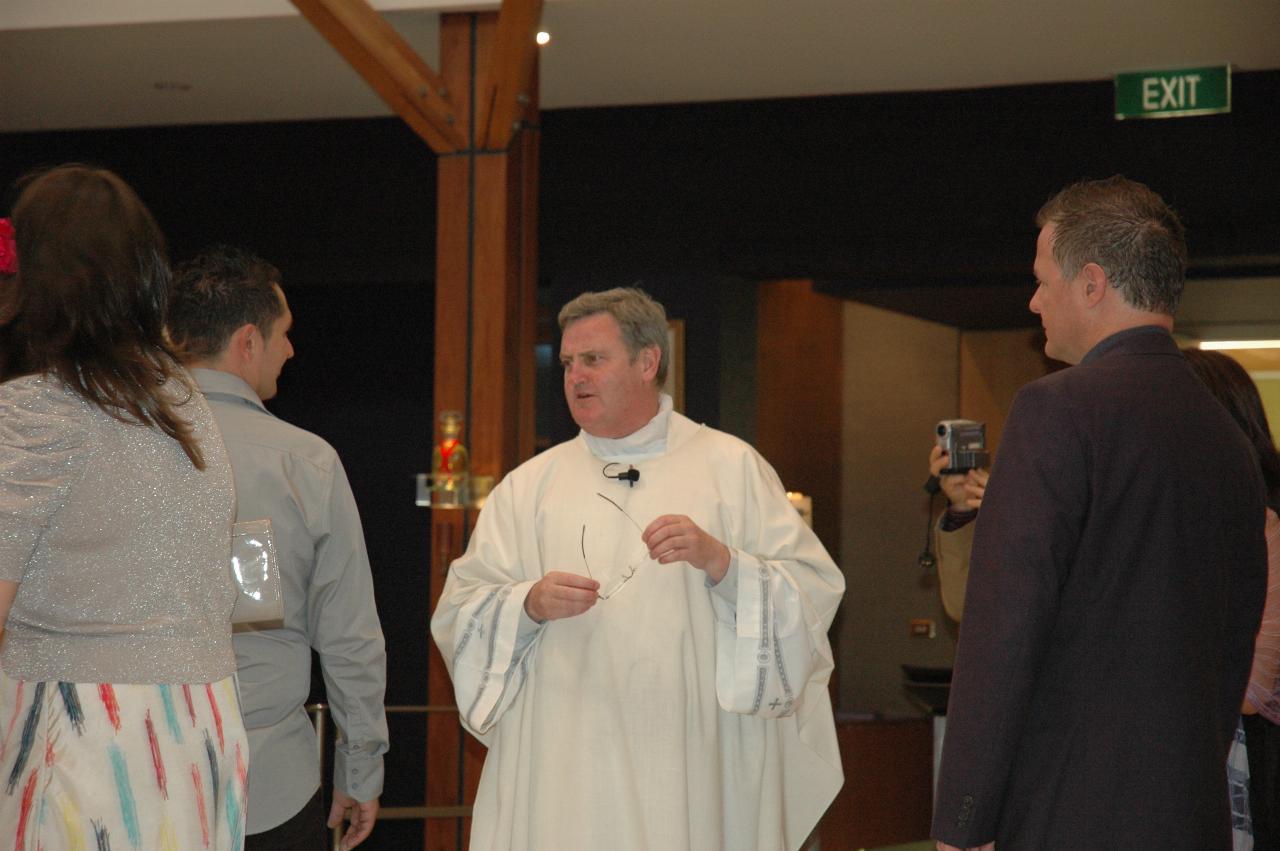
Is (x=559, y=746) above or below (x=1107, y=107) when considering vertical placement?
below

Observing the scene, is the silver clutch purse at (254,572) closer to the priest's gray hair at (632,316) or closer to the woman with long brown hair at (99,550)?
the woman with long brown hair at (99,550)

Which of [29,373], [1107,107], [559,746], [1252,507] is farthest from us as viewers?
[1107,107]

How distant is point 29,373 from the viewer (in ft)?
5.65

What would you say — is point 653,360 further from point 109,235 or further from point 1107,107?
point 1107,107

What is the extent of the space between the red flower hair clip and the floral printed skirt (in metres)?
0.48

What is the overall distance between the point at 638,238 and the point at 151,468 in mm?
5015

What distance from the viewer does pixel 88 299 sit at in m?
1.73

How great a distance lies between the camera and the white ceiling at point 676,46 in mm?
5371

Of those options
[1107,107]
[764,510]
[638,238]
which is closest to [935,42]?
[1107,107]

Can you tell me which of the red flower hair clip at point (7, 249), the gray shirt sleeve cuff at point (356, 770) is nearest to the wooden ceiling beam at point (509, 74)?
the gray shirt sleeve cuff at point (356, 770)

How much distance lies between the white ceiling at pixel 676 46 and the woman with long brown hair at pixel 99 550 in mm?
3840

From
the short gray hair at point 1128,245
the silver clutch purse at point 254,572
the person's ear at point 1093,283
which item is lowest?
the silver clutch purse at point 254,572

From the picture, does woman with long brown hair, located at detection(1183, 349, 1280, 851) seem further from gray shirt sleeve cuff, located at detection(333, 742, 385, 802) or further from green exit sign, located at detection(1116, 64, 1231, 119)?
green exit sign, located at detection(1116, 64, 1231, 119)

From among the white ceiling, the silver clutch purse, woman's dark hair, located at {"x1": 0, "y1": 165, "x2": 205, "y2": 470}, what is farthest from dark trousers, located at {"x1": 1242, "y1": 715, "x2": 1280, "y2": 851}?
the white ceiling
